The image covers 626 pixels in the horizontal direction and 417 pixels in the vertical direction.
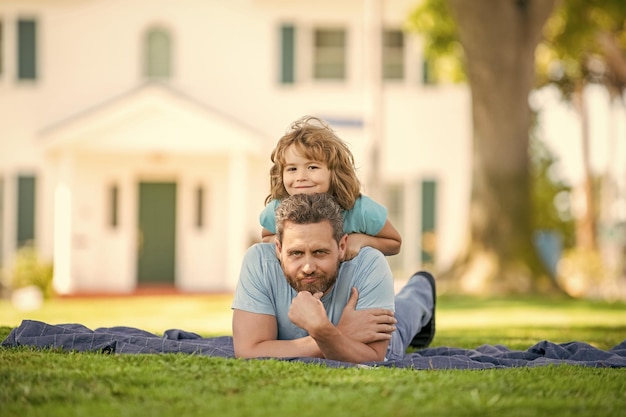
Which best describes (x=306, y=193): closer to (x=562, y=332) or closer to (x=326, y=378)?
(x=326, y=378)

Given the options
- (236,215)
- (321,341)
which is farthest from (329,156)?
(236,215)

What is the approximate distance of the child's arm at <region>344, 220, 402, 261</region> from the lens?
5582 mm

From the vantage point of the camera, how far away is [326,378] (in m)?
4.64

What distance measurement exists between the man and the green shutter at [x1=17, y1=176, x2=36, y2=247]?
1597cm

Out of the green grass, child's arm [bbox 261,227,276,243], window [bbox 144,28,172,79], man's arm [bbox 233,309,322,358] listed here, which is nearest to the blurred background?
window [bbox 144,28,172,79]

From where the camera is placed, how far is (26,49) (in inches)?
815

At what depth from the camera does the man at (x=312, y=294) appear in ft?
16.8

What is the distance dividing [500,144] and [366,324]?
11618mm

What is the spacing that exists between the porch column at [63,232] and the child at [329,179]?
46.7ft

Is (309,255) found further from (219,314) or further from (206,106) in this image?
(206,106)

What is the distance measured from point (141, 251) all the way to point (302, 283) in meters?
16.3

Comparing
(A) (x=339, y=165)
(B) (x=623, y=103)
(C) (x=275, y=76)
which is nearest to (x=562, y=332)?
(A) (x=339, y=165)

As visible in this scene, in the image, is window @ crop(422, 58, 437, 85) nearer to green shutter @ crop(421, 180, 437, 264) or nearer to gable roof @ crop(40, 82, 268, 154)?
green shutter @ crop(421, 180, 437, 264)

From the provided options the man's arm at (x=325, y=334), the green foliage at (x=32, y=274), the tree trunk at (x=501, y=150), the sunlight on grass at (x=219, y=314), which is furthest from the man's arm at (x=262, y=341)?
the green foliage at (x=32, y=274)
